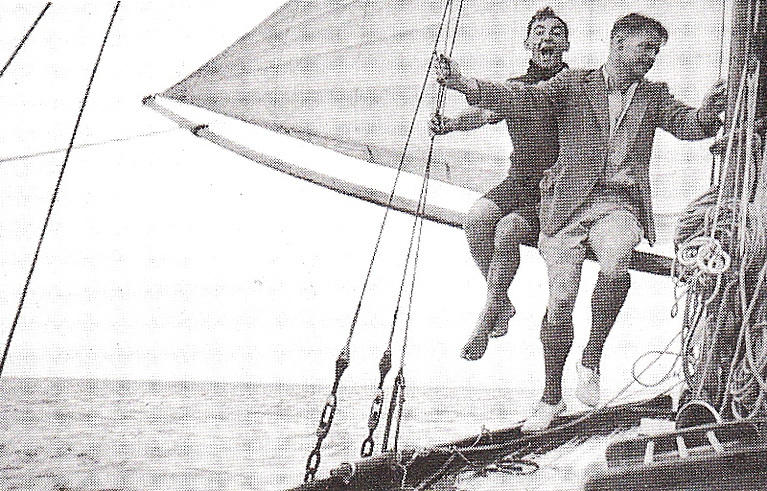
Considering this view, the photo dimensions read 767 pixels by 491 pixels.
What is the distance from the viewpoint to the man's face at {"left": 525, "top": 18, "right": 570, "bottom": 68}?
2.41 meters

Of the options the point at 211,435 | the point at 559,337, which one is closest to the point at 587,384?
the point at 559,337

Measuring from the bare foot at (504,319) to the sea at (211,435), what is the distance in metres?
0.16

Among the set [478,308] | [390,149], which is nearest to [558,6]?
[390,149]

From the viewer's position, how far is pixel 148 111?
9.26ft

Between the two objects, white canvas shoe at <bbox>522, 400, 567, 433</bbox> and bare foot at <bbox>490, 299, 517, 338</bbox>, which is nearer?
white canvas shoe at <bbox>522, 400, 567, 433</bbox>

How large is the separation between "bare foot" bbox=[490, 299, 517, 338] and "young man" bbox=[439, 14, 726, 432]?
98mm

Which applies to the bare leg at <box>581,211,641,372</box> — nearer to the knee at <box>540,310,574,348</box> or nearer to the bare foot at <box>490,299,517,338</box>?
the knee at <box>540,310,574,348</box>

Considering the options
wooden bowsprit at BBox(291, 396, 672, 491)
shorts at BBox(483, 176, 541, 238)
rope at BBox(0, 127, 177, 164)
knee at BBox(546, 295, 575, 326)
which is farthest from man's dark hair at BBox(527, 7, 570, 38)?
rope at BBox(0, 127, 177, 164)

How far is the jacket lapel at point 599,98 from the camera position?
2.30m

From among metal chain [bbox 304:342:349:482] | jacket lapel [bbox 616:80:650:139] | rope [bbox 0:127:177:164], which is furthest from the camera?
rope [bbox 0:127:177:164]

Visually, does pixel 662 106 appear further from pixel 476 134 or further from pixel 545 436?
pixel 545 436

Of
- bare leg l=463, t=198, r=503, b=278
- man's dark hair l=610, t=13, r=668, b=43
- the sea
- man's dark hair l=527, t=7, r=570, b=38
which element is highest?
man's dark hair l=527, t=7, r=570, b=38

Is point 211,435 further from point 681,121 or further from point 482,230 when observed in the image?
point 681,121

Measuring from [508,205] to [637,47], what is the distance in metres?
0.60
